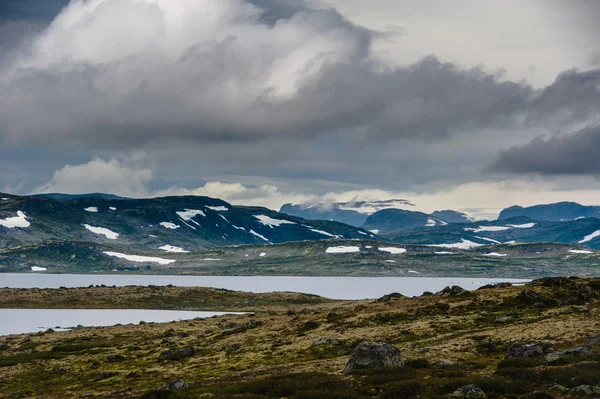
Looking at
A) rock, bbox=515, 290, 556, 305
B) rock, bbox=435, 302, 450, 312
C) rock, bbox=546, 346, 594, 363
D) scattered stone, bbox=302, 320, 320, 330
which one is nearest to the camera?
rock, bbox=546, 346, 594, 363

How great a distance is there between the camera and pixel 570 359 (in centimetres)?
4106

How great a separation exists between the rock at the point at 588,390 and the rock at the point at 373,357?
1473 centimetres

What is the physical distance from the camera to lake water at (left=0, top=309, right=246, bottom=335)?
124m

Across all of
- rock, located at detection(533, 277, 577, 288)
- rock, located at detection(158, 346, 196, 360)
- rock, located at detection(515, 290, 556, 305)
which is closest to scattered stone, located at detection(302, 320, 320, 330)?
rock, located at detection(158, 346, 196, 360)

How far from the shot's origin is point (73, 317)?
5635 inches

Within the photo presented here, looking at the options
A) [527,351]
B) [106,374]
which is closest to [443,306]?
[527,351]

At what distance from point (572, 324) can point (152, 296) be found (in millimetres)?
142833

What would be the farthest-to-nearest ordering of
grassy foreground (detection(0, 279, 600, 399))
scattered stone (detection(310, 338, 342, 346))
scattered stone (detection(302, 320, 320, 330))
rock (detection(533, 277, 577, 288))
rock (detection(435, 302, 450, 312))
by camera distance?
rock (detection(533, 277, 577, 288))
scattered stone (detection(302, 320, 320, 330))
rock (detection(435, 302, 450, 312))
scattered stone (detection(310, 338, 342, 346))
grassy foreground (detection(0, 279, 600, 399))

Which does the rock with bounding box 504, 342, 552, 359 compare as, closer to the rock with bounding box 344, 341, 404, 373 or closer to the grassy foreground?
the grassy foreground

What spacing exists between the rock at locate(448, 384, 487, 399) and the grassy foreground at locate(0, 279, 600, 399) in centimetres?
92

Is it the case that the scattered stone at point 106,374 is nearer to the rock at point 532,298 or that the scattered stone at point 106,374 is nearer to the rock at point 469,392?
the rock at point 469,392

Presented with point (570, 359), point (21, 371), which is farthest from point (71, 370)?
point (570, 359)

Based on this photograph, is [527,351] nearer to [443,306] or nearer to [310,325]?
[443,306]

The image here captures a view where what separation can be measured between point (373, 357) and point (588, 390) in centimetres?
1618
